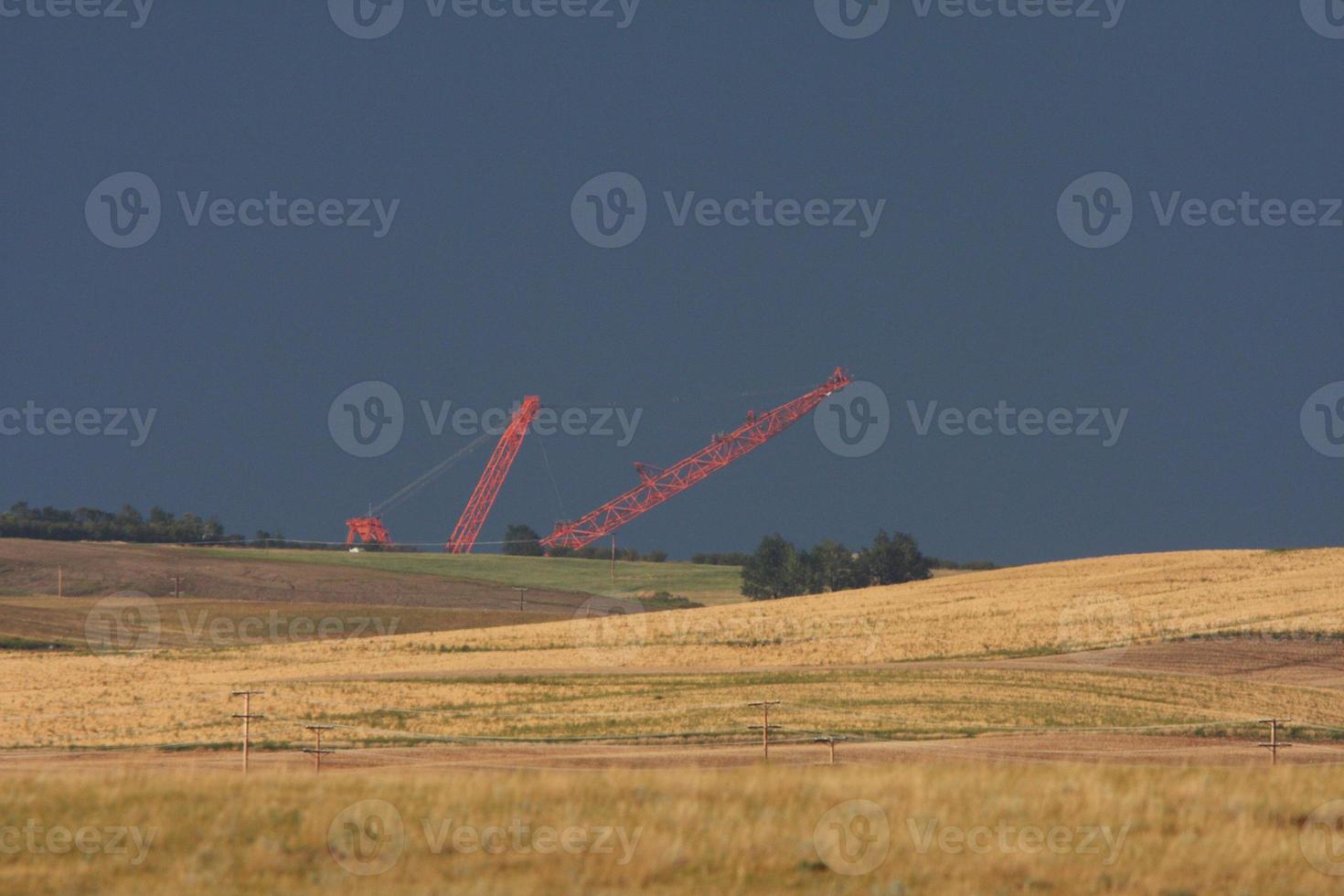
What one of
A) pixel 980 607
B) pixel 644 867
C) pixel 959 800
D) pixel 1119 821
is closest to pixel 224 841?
pixel 644 867

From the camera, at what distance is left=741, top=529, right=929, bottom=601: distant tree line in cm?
13300

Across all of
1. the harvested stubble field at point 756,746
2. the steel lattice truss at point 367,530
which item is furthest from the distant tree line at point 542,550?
the harvested stubble field at point 756,746

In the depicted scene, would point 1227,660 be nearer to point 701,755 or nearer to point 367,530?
point 701,755

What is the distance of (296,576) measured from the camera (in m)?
113

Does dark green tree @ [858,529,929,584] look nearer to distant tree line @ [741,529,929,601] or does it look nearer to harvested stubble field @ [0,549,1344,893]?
distant tree line @ [741,529,929,601]

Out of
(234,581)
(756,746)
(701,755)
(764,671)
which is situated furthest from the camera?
(234,581)

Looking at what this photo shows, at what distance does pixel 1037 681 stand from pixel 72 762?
26.8 m

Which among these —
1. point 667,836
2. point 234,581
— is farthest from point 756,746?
→ point 234,581

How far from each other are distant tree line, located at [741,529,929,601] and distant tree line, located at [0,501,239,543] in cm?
5529

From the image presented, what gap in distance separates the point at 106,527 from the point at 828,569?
247ft

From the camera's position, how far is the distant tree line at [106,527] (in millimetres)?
154375

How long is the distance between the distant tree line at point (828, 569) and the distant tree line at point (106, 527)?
181 ft

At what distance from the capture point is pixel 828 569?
447 ft

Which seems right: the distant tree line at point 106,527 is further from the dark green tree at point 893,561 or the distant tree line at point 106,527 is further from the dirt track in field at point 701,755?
the dirt track in field at point 701,755
